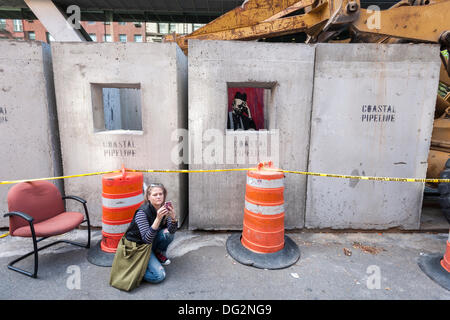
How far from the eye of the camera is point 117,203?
323 cm

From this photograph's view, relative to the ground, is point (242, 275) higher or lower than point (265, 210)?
lower

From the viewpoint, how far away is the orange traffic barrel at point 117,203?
10.5 ft

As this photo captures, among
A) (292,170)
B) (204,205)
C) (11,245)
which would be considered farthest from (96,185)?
(292,170)

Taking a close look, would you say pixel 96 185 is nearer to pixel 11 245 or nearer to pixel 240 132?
pixel 11 245

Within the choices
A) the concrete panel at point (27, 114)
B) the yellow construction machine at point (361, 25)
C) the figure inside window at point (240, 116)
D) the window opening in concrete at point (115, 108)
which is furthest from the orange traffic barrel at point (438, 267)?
the concrete panel at point (27, 114)

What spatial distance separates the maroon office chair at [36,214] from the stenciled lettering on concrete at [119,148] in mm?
979

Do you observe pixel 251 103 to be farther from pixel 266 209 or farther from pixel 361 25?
pixel 266 209

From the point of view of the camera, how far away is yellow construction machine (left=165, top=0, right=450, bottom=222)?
13.1 ft

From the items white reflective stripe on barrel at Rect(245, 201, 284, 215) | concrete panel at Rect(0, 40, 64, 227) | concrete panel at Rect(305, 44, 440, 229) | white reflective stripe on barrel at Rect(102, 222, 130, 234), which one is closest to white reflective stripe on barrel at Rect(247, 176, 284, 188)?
white reflective stripe on barrel at Rect(245, 201, 284, 215)

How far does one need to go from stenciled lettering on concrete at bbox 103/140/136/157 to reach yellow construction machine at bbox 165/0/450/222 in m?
2.89

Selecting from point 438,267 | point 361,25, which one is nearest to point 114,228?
point 438,267

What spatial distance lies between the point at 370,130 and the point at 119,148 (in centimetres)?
444

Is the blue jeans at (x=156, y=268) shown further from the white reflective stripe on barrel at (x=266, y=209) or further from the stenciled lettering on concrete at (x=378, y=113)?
the stenciled lettering on concrete at (x=378, y=113)

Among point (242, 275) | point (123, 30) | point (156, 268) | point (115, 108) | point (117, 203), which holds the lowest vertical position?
point (242, 275)
